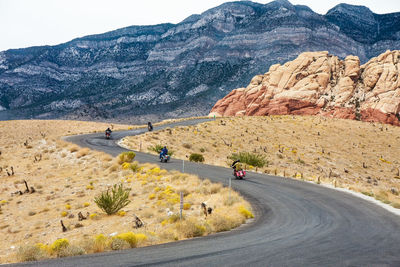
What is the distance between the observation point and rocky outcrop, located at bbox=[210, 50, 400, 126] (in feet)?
192

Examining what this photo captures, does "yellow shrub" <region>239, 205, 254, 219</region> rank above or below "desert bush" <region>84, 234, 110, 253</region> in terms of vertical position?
below

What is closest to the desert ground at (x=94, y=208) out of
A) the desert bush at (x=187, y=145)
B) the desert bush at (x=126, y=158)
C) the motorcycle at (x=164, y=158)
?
the desert bush at (x=126, y=158)

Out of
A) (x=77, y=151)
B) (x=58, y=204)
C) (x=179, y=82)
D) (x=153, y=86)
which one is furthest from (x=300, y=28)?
(x=58, y=204)

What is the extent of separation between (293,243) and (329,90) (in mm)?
62681

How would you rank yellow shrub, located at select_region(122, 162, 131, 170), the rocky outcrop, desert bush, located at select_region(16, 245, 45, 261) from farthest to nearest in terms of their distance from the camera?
the rocky outcrop < yellow shrub, located at select_region(122, 162, 131, 170) < desert bush, located at select_region(16, 245, 45, 261)

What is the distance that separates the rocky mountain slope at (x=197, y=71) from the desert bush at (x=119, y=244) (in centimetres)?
12932

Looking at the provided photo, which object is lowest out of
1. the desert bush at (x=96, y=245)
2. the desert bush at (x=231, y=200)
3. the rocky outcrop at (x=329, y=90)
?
the desert bush at (x=231, y=200)

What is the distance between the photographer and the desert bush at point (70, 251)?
7.77 metres

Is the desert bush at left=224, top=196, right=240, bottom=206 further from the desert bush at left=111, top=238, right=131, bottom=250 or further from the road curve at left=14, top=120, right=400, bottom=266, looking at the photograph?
the desert bush at left=111, top=238, right=131, bottom=250

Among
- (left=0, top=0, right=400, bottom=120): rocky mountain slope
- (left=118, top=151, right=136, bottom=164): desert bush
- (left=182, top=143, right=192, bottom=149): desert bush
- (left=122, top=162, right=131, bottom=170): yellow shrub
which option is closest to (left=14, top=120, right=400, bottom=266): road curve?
(left=122, top=162, right=131, bottom=170): yellow shrub

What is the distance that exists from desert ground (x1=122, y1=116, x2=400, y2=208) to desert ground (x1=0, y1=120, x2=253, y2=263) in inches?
383

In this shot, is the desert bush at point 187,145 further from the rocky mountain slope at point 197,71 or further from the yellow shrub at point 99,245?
the rocky mountain slope at point 197,71

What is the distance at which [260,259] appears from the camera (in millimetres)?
6961

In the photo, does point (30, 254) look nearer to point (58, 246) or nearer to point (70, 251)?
point (58, 246)
